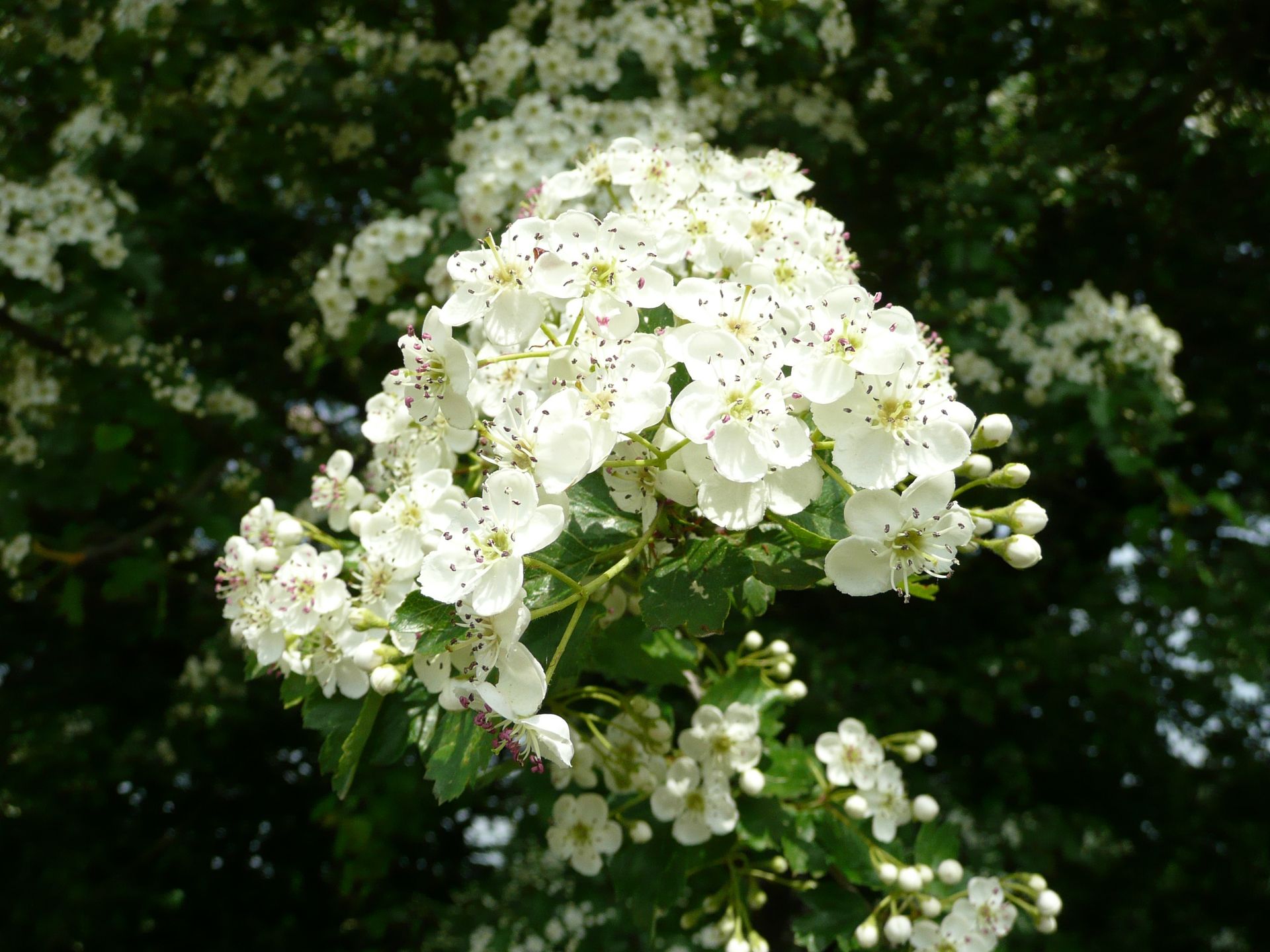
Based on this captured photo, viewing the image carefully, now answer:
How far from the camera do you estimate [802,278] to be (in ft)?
5.18

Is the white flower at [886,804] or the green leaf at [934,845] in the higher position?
the white flower at [886,804]

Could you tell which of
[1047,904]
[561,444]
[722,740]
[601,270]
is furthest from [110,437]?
[1047,904]

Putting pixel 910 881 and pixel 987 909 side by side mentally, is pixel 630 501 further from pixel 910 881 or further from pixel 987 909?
pixel 987 909

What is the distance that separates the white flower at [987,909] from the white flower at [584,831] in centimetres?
82

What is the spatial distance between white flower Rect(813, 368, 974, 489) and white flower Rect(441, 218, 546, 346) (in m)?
0.48

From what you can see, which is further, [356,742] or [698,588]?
[356,742]

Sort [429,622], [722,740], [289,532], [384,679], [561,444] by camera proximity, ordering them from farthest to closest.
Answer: [722,740]
[289,532]
[384,679]
[429,622]
[561,444]

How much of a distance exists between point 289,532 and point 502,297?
2.34 ft

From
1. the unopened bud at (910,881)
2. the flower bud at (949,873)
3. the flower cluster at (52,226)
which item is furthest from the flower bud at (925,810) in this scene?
the flower cluster at (52,226)

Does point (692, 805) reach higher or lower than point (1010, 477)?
lower

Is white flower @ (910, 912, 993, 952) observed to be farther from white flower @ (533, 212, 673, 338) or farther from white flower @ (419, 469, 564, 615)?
white flower @ (533, 212, 673, 338)

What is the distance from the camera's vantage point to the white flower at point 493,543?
116 cm

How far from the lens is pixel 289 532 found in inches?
67.8

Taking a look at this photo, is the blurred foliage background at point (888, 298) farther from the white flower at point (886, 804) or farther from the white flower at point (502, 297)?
the white flower at point (502, 297)
